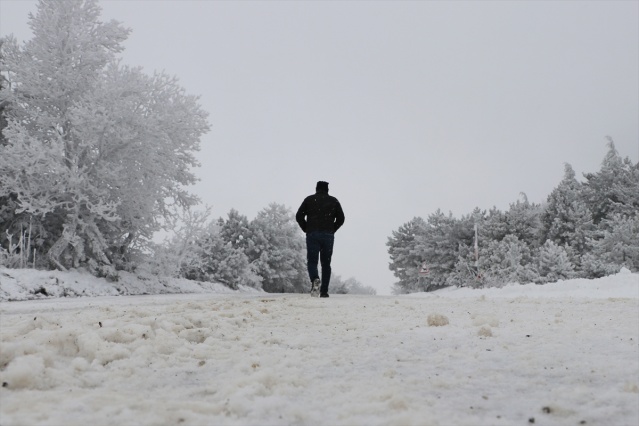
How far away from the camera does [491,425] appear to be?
5.95ft

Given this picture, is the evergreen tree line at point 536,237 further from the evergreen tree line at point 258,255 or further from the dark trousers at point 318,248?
the dark trousers at point 318,248

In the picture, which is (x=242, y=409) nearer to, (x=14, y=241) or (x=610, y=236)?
(x=14, y=241)

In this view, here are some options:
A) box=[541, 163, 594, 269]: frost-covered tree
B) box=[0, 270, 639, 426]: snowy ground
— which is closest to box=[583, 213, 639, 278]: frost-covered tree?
box=[541, 163, 594, 269]: frost-covered tree

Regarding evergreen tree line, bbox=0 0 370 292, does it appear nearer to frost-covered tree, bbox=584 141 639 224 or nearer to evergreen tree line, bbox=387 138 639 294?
evergreen tree line, bbox=387 138 639 294

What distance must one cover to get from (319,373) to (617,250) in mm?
31916

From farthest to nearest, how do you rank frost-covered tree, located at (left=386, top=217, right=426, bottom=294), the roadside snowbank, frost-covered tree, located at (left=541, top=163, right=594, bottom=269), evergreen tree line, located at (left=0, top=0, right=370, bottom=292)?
frost-covered tree, located at (left=386, top=217, right=426, bottom=294)
frost-covered tree, located at (left=541, top=163, right=594, bottom=269)
evergreen tree line, located at (left=0, top=0, right=370, bottom=292)
the roadside snowbank

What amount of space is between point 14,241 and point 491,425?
15315 mm

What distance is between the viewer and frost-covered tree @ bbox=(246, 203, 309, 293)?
35.4 meters

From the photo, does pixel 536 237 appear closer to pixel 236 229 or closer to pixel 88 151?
pixel 236 229

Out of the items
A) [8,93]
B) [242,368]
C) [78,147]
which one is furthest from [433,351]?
[8,93]

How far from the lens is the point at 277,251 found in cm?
3625

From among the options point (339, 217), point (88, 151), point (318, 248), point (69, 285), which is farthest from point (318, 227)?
point (88, 151)

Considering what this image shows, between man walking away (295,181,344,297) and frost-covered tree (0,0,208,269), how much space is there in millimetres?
6035

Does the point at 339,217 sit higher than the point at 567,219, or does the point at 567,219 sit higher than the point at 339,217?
the point at 567,219
